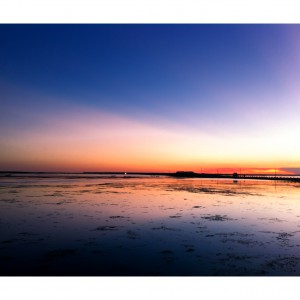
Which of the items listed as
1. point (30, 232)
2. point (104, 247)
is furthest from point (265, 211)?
point (30, 232)

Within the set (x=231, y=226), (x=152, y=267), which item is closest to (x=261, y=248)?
(x=231, y=226)

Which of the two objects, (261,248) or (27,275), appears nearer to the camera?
(27,275)

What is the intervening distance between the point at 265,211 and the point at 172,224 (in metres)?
8.06

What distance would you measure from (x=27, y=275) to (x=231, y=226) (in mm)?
9915

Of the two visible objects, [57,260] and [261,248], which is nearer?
[57,260]

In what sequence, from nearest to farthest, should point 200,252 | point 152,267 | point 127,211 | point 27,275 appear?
point 27,275 → point 152,267 → point 200,252 → point 127,211

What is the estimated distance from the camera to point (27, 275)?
282 inches

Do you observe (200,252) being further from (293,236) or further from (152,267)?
(293,236)

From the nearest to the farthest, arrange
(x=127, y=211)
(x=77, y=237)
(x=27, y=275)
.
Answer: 1. (x=27, y=275)
2. (x=77, y=237)
3. (x=127, y=211)

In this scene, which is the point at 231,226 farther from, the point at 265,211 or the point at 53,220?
the point at 53,220

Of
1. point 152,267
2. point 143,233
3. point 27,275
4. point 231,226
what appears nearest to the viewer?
point 27,275

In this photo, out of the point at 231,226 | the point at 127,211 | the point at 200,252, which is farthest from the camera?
the point at 127,211

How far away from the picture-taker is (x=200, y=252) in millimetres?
9367

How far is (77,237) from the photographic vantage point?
36.6 ft
